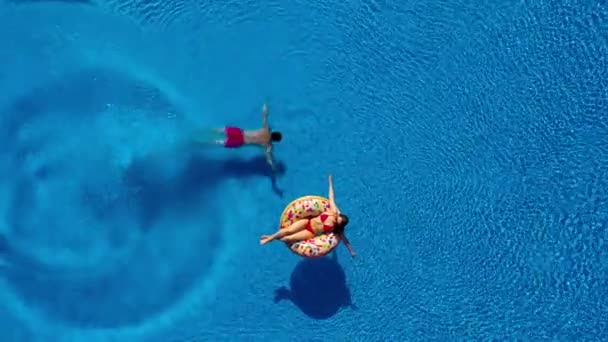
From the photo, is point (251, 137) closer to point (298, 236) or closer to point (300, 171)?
point (300, 171)

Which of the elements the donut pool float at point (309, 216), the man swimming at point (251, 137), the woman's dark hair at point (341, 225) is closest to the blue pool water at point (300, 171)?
the man swimming at point (251, 137)

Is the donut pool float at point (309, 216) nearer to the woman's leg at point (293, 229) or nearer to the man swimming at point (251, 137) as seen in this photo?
the woman's leg at point (293, 229)

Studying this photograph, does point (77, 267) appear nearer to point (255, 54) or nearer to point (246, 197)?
point (246, 197)

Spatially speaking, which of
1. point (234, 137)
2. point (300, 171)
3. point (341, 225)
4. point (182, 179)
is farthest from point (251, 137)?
point (341, 225)

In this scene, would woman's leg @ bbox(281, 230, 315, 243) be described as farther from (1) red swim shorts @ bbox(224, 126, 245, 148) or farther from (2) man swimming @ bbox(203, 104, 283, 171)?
(1) red swim shorts @ bbox(224, 126, 245, 148)

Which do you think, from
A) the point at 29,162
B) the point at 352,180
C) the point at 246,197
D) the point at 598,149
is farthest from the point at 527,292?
the point at 29,162

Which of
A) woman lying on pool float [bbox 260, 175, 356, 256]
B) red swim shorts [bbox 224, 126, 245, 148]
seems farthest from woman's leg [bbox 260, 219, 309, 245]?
red swim shorts [bbox 224, 126, 245, 148]
